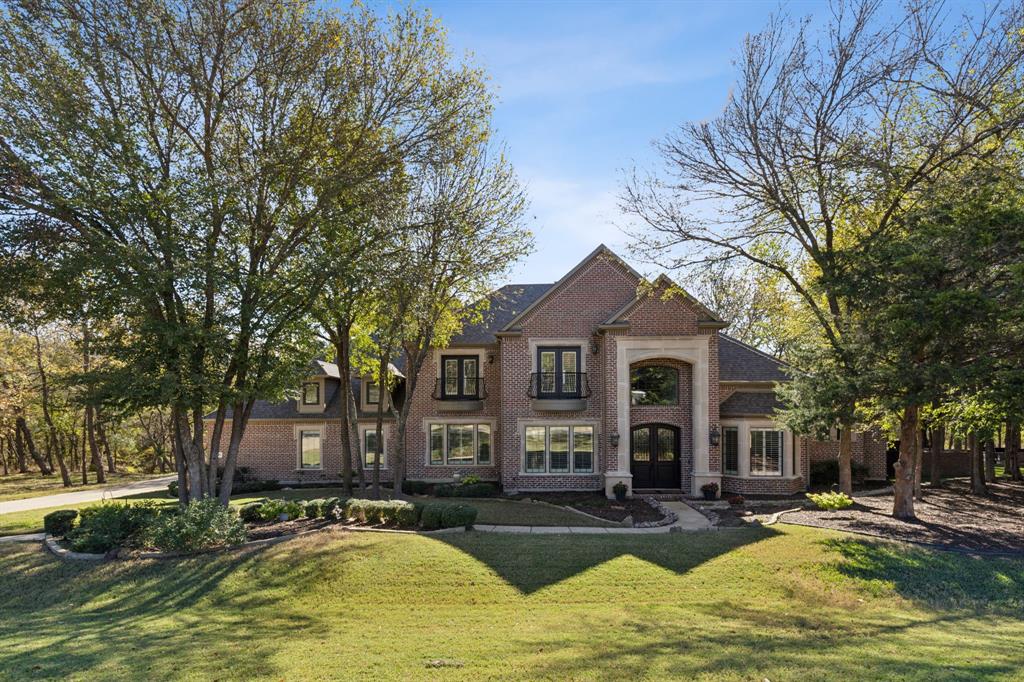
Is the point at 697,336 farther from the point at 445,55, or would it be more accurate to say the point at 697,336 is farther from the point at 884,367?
the point at 445,55

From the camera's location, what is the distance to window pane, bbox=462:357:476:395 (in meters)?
25.1

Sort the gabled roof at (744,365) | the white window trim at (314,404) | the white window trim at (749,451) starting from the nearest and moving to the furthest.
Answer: the white window trim at (749,451)
the gabled roof at (744,365)
the white window trim at (314,404)

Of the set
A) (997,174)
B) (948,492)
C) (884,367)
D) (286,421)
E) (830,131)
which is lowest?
(948,492)

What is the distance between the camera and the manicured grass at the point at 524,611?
743 centimetres

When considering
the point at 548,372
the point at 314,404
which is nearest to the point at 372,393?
the point at 314,404

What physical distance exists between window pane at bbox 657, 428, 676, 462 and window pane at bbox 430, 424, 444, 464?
8727 millimetres

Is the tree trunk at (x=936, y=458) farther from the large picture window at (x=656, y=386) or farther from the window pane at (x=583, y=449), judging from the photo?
the window pane at (x=583, y=449)

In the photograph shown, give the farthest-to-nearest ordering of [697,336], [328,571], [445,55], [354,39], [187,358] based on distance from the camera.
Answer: [697,336], [445,55], [354,39], [187,358], [328,571]

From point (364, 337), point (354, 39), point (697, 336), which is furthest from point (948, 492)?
point (354, 39)

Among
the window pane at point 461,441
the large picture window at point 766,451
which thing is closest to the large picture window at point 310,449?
the window pane at point 461,441

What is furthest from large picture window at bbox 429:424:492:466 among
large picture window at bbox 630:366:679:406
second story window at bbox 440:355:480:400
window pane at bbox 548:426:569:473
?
large picture window at bbox 630:366:679:406

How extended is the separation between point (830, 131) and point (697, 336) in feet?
26.5

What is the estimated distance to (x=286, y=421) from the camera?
88.5 feet

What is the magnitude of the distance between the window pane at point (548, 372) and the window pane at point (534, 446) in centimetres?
152
